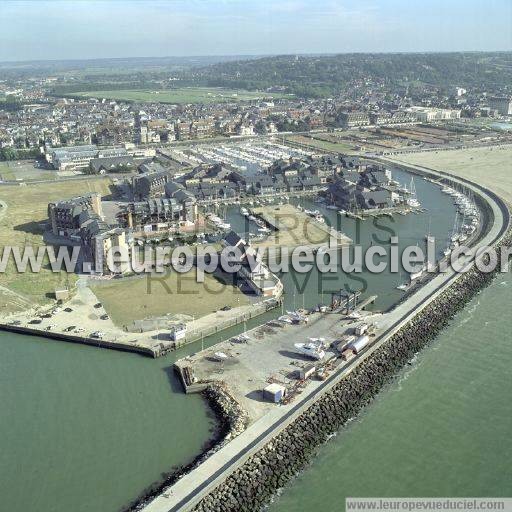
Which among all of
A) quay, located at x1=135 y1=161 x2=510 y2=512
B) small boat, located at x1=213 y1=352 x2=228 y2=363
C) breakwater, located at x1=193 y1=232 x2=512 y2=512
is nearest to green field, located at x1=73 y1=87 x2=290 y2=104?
quay, located at x1=135 y1=161 x2=510 y2=512

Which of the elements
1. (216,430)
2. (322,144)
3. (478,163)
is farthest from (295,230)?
(322,144)

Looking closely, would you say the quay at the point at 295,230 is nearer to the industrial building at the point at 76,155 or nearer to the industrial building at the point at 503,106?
the industrial building at the point at 76,155

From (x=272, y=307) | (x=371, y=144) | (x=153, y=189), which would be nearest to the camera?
(x=272, y=307)

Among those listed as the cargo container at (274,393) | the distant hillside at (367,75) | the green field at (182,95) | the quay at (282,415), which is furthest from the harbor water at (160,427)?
the distant hillside at (367,75)

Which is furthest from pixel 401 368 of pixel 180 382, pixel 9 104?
pixel 9 104

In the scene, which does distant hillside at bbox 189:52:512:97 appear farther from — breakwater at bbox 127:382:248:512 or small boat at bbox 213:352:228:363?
breakwater at bbox 127:382:248:512

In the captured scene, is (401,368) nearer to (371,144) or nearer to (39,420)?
(39,420)
